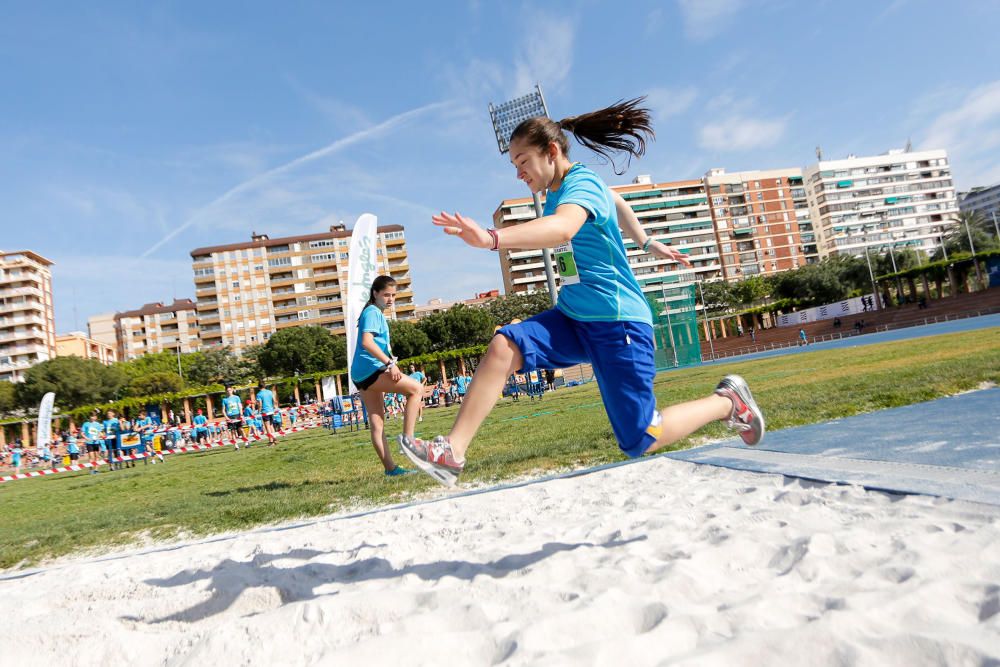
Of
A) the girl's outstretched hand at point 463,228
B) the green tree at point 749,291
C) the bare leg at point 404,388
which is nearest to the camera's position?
the girl's outstretched hand at point 463,228

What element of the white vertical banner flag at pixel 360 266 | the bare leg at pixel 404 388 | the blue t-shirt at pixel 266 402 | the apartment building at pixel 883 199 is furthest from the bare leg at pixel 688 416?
the apartment building at pixel 883 199

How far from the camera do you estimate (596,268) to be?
292cm

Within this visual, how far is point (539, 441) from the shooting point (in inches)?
287

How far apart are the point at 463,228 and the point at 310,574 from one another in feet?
5.71

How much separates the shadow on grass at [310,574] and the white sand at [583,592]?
14 millimetres

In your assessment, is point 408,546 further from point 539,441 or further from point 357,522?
point 539,441

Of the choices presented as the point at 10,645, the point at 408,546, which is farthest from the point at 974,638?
the point at 10,645

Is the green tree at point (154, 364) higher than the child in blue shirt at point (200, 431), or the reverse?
the green tree at point (154, 364)

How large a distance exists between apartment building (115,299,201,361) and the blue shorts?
11719 centimetres

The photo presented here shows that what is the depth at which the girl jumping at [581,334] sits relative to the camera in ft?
8.93

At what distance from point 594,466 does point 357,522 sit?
1.95 m

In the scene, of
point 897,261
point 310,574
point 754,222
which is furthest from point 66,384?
point 754,222

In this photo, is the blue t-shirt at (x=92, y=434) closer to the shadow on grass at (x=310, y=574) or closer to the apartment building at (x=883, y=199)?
the shadow on grass at (x=310, y=574)

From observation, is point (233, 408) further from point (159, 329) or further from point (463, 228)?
point (159, 329)
